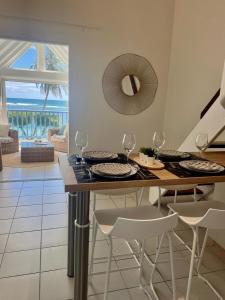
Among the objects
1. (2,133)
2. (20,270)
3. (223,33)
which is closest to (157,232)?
(20,270)

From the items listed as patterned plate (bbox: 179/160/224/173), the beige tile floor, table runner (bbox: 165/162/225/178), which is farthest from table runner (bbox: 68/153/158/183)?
the beige tile floor

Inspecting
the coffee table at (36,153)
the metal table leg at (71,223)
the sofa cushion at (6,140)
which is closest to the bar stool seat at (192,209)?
the metal table leg at (71,223)

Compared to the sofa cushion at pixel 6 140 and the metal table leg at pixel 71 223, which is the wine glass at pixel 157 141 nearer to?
the metal table leg at pixel 71 223

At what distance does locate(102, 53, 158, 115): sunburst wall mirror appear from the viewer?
3.25 m

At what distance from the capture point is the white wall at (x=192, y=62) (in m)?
2.49

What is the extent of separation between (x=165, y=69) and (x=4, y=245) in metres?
2.97

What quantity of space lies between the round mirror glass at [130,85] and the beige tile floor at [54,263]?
181 cm

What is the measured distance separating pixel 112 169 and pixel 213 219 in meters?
0.60

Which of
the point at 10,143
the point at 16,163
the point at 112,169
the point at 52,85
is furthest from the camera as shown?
the point at 52,85

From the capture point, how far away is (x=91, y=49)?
3.13 m

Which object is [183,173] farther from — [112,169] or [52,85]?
[52,85]

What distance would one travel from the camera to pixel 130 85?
3336 millimetres

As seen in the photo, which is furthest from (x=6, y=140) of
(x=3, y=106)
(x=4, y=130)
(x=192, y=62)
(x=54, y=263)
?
(x=192, y=62)

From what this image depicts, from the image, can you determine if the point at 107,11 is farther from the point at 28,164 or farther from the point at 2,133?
the point at 2,133
